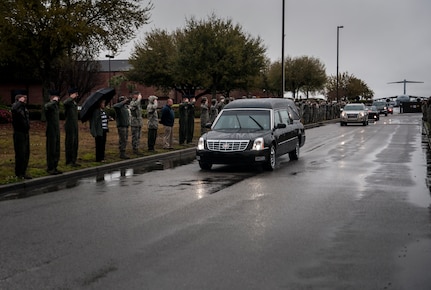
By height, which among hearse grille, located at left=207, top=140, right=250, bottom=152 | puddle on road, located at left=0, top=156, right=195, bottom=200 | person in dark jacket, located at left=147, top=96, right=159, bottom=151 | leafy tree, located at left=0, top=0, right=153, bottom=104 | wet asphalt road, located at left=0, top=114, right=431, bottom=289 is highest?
leafy tree, located at left=0, top=0, right=153, bottom=104

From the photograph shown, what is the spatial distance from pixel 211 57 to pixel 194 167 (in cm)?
3134

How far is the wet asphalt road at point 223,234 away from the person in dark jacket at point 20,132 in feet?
4.40

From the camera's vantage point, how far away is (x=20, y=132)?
11961mm

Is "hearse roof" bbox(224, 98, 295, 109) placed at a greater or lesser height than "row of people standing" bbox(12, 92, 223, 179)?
greater

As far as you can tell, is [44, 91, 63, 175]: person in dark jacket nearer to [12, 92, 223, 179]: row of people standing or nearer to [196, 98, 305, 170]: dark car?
[12, 92, 223, 179]: row of people standing

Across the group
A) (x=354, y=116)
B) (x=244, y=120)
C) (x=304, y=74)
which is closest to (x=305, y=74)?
(x=304, y=74)

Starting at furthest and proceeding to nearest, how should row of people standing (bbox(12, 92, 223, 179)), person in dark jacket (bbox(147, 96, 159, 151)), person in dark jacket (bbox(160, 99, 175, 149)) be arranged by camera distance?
person in dark jacket (bbox(160, 99, 175, 149)) < person in dark jacket (bbox(147, 96, 159, 151)) < row of people standing (bbox(12, 92, 223, 179))

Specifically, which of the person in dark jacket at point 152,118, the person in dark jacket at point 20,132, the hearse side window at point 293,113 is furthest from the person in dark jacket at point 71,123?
the hearse side window at point 293,113

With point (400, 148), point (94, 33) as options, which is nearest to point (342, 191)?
point (400, 148)

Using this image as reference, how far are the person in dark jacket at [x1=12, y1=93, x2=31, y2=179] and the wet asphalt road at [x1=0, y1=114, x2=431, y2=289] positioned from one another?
134 centimetres

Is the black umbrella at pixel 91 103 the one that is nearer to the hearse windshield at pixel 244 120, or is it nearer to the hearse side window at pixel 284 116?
the hearse windshield at pixel 244 120

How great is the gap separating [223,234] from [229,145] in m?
6.75

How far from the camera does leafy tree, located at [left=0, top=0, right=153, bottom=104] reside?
2784cm

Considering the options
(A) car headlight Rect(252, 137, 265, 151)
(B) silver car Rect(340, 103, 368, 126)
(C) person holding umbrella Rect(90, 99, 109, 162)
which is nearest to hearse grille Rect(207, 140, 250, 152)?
(A) car headlight Rect(252, 137, 265, 151)
